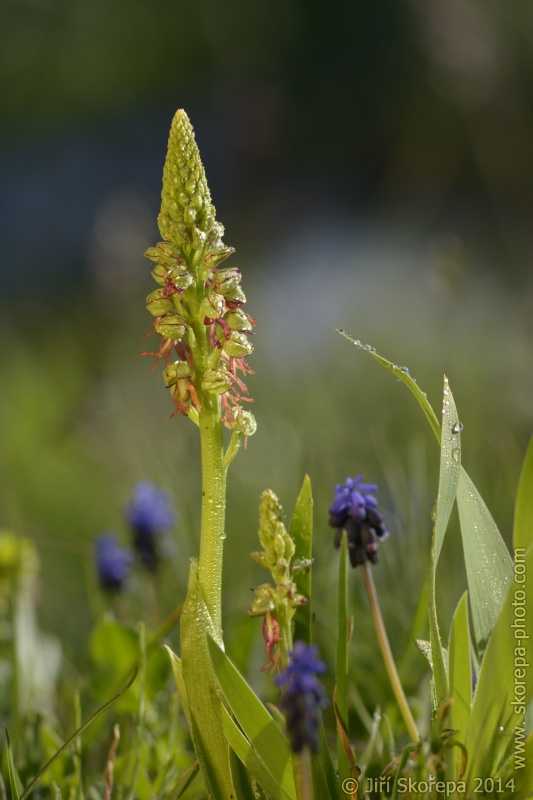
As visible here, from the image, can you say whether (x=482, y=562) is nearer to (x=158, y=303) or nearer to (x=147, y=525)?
(x=158, y=303)

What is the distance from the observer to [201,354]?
76 cm

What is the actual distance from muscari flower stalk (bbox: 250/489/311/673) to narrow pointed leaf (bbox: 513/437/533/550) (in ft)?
0.62

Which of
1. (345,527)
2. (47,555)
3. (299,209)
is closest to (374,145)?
(299,209)

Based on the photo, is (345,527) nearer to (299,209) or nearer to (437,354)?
(437,354)

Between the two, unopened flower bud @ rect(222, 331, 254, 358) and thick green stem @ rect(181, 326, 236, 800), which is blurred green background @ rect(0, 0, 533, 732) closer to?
thick green stem @ rect(181, 326, 236, 800)

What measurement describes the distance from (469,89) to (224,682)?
2.56m

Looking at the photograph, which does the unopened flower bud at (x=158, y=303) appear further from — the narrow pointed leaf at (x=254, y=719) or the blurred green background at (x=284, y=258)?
the blurred green background at (x=284, y=258)

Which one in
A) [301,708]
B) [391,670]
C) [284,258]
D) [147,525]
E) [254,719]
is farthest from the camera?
[284,258]

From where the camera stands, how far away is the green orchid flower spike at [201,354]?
0.74m

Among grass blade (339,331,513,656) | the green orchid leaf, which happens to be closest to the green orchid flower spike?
the green orchid leaf

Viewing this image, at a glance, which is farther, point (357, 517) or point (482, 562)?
point (357, 517)

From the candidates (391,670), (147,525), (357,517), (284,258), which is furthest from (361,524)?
(284,258)

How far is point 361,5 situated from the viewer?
697 cm

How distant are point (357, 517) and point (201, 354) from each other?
239mm
